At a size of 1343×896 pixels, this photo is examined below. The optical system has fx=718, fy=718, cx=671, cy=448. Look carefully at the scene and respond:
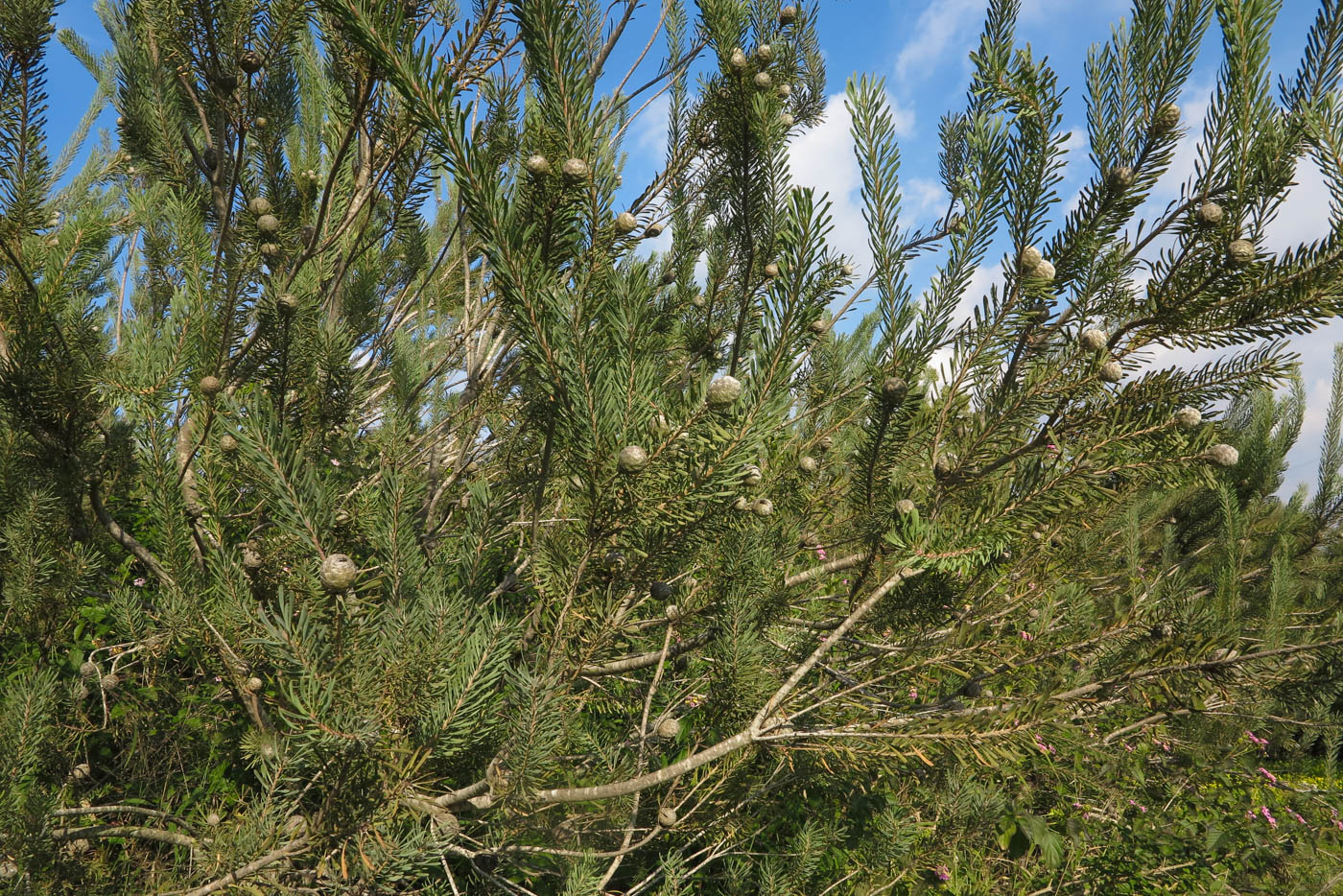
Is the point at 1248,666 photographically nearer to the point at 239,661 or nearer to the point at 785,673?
the point at 785,673

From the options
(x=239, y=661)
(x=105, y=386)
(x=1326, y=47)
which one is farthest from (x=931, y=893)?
(x=105, y=386)

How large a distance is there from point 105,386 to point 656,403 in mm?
1162

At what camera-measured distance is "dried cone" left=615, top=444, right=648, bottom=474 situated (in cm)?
86

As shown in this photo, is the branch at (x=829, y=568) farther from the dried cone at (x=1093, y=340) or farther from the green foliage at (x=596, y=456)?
the dried cone at (x=1093, y=340)

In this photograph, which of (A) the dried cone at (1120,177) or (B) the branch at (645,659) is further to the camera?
(B) the branch at (645,659)

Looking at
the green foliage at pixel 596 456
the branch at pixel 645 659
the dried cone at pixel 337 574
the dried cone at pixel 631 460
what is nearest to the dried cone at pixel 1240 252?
the green foliage at pixel 596 456

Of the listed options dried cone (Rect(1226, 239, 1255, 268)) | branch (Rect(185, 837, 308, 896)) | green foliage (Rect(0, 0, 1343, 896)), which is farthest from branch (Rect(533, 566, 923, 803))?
dried cone (Rect(1226, 239, 1255, 268))

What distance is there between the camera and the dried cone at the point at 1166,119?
1.06m

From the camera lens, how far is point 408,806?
3.47ft

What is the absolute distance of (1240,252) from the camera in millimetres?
976

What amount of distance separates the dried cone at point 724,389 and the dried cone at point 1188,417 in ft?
2.25

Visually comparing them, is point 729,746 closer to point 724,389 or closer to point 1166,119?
point 724,389

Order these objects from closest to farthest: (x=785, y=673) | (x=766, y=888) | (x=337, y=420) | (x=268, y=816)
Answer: (x=268, y=816) < (x=785, y=673) < (x=337, y=420) < (x=766, y=888)

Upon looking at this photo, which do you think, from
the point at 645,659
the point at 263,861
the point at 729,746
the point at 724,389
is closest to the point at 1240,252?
the point at 724,389
